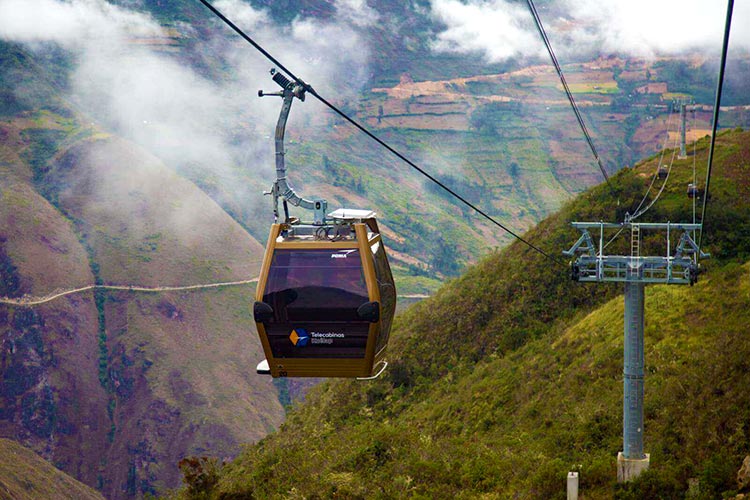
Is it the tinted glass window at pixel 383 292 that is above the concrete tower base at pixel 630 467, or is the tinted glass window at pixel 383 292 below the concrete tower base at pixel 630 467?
above

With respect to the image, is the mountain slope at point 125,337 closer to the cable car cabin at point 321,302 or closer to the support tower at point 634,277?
the support tower at point 634,277

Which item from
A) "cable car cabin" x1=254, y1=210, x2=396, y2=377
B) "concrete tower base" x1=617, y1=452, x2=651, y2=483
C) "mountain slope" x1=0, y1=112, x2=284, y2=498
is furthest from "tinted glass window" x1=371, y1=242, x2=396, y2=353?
"mountain slope" x1=0, y1=112, x2=284, y2=498

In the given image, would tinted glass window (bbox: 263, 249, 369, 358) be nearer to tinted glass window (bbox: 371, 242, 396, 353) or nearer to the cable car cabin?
the cable car cabin

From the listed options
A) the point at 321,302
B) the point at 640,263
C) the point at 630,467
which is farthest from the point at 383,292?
the point at 630,467

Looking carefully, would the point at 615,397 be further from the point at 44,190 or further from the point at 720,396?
the point at 44,190

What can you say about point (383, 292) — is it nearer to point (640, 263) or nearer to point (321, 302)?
point (321, 302)

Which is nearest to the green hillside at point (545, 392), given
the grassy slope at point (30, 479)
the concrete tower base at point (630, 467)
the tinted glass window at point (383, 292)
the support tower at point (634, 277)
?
the concrete tower base at point (630, 467)
